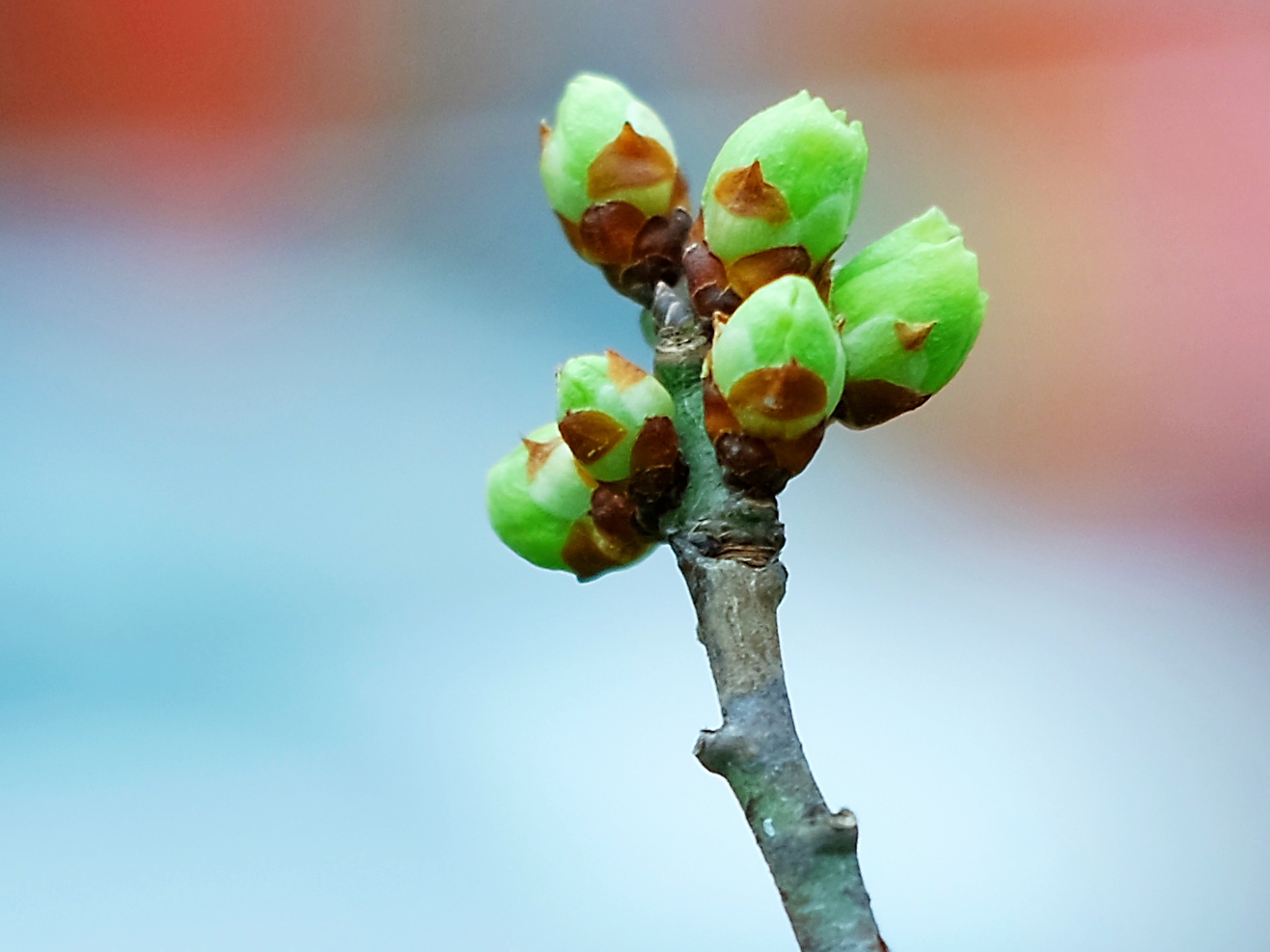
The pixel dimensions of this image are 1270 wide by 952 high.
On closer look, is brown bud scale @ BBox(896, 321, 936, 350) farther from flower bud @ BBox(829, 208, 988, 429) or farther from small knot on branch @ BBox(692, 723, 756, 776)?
small knot on branch @ BBox(692, 723, 756, 776)

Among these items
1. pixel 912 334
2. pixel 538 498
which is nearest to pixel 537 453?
pixel 538 498

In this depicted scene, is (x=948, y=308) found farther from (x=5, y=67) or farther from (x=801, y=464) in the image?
(x=5, y=67)

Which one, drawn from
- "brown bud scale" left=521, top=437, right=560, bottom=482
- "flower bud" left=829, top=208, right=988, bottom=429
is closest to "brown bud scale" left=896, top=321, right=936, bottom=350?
"flower bud" left=829, top=208, right=988, bottom=429

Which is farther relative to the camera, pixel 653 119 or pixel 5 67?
pixel 5 67

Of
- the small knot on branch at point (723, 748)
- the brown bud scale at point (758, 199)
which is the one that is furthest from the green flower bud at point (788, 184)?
the small knot on branch at point (723, 748)

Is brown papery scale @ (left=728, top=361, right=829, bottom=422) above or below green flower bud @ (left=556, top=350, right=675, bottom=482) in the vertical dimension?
below

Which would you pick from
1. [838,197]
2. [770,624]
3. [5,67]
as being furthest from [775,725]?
[5,67]
